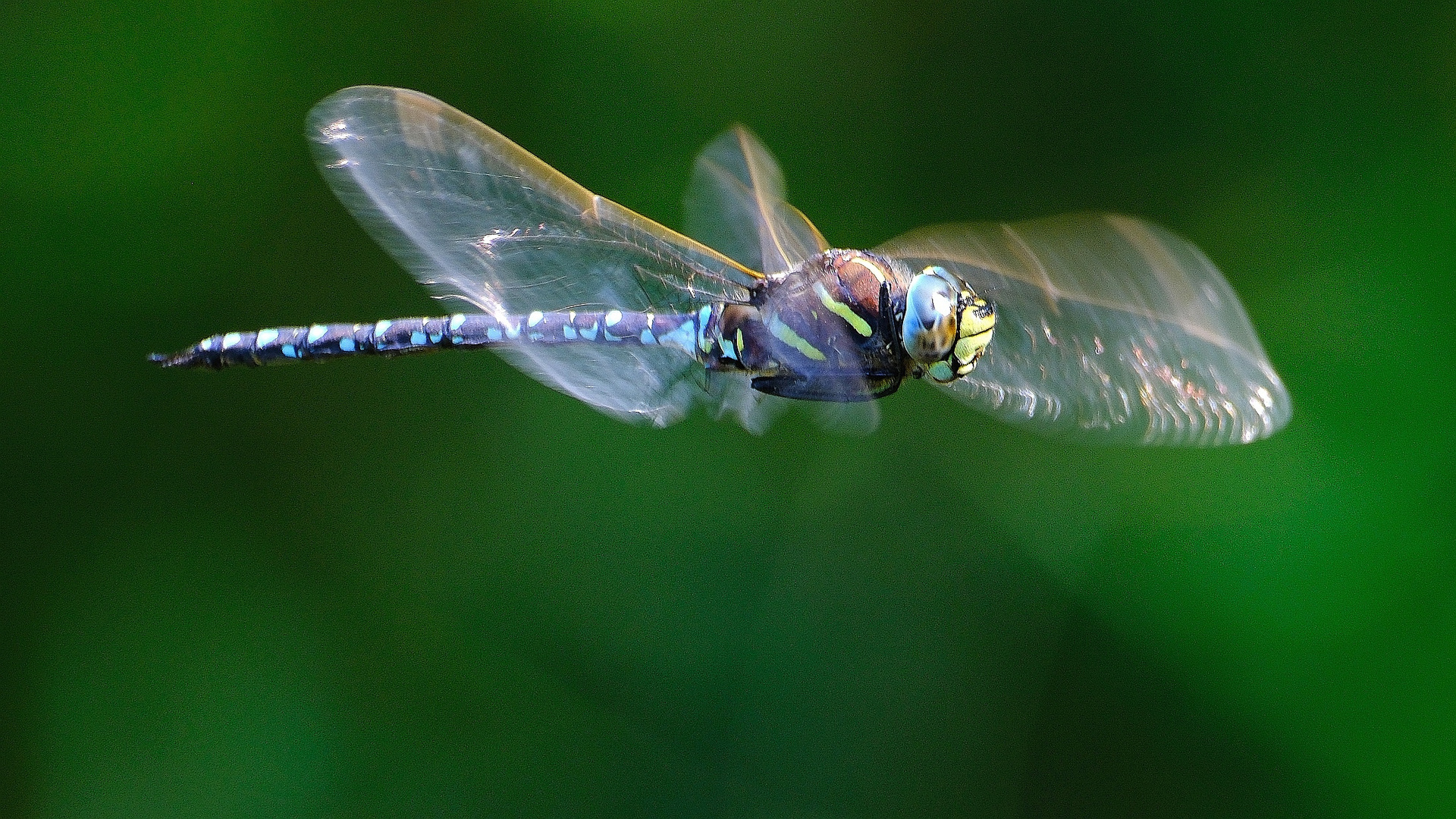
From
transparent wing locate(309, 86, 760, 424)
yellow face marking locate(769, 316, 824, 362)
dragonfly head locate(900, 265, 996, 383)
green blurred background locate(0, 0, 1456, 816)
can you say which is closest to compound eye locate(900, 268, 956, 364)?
dragonfly head locate(900, 265, 996, 383)

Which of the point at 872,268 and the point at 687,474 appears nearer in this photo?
the point at 872,268

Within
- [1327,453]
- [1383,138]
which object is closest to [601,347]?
[1327,453]

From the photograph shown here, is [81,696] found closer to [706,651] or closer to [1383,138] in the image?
[706,651]

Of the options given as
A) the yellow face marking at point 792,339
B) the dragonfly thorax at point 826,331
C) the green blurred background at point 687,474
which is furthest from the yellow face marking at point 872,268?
A: the green blurred background at point 687,474

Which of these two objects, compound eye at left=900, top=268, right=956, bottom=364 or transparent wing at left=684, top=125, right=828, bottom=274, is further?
transparent wing at left=684, top=125, right=828, bottom=274

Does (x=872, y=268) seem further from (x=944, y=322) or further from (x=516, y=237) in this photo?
(x=516, y=237)

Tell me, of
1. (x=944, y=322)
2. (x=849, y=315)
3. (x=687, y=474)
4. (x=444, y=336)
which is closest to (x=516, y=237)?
(x=444, y=336)

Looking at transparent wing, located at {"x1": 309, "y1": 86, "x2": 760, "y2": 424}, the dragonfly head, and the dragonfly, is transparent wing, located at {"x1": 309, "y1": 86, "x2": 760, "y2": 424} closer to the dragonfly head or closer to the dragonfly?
the dragonfly
